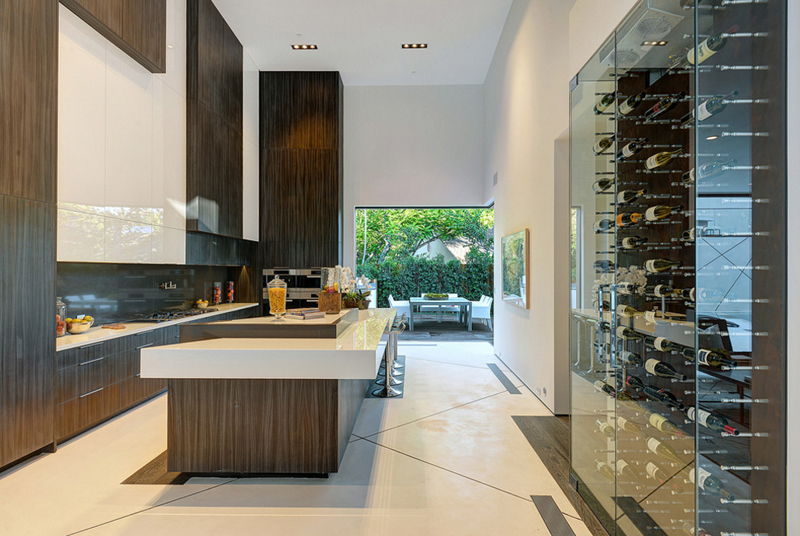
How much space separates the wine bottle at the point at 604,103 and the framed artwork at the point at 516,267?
2.44 metres

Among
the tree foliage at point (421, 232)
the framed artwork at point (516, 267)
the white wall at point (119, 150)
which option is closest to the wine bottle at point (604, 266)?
the framed artwork at point (516, 267)

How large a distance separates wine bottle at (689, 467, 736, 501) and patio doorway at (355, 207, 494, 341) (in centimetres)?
670

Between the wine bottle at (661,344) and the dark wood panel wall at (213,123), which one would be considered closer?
the wine bottle at (661,344)

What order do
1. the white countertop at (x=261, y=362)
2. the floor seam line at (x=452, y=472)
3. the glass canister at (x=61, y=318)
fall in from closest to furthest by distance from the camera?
the white countertop at (x=261, y=362) → the floor seam line at (x=452, y=472) → the glass canister at (x=61, y=318)

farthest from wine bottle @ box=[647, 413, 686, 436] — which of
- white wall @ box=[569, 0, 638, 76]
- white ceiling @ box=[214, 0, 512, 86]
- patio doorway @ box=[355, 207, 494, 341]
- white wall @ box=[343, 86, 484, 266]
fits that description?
patio doorway @ box=[355, 207, 494, 341]

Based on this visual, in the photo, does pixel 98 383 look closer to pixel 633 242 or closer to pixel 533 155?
pixel 633 242

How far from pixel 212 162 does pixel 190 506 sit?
402cm

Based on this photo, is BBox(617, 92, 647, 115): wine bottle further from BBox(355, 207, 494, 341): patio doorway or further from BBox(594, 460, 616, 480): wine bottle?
BBox(355, 207, 494, 341): patio doorway

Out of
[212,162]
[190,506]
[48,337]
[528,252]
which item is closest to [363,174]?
[212,162]

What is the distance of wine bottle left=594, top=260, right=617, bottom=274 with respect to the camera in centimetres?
204

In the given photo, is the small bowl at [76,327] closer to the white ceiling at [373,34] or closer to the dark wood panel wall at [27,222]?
the dark wood panel wall at [27,222]

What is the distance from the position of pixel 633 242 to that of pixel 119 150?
153 inches

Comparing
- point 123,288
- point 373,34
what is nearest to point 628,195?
point 123,288

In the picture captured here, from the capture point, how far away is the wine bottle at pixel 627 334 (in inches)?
75.9
